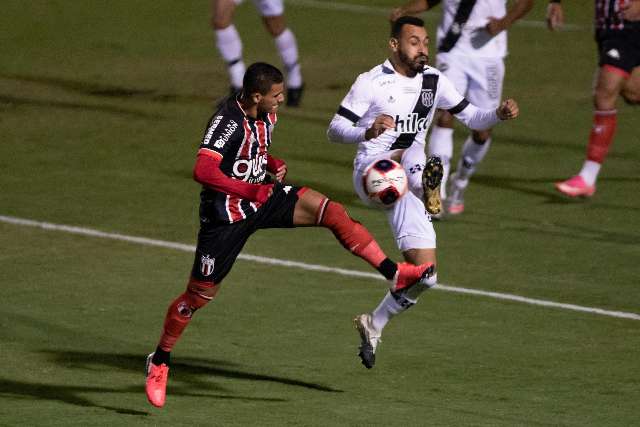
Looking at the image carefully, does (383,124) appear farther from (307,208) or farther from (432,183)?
(432,183)

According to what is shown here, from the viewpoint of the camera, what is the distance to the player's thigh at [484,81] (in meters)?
13.5

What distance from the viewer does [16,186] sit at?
14188 millimetres

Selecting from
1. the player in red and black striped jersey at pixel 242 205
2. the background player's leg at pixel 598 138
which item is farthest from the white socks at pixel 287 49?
the player in red and black striped jersey at pixel 242 205

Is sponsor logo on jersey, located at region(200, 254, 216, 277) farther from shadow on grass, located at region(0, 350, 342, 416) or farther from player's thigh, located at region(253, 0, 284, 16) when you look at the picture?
player's thigh, located at region(253, 0, 284, 16)

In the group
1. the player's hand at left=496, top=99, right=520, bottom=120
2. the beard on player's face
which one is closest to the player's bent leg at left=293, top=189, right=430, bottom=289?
the player's hand at left=496, top=99, right=520, bottom=120

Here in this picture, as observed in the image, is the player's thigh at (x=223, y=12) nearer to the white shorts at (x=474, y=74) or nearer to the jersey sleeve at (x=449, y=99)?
the white shorts at (x=474, y=74)

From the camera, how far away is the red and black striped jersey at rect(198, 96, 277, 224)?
8164 millimetres

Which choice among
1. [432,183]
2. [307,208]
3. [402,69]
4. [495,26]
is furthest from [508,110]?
[495,26]

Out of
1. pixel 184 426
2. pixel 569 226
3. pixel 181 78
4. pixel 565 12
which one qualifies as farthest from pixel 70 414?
pixel 565 12

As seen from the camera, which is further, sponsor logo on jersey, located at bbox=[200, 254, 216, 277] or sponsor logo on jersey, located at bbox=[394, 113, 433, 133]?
sponsor logo on jersey, located at bbox=[394, 113, 433, 133]

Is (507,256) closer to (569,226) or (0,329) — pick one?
(569,226)

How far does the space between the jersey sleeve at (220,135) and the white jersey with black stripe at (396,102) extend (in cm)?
110

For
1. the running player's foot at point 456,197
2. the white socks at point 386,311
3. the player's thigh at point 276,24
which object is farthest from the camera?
the player's thigh at point 276,24

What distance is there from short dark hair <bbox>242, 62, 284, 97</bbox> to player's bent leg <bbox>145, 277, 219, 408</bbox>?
1092mm
